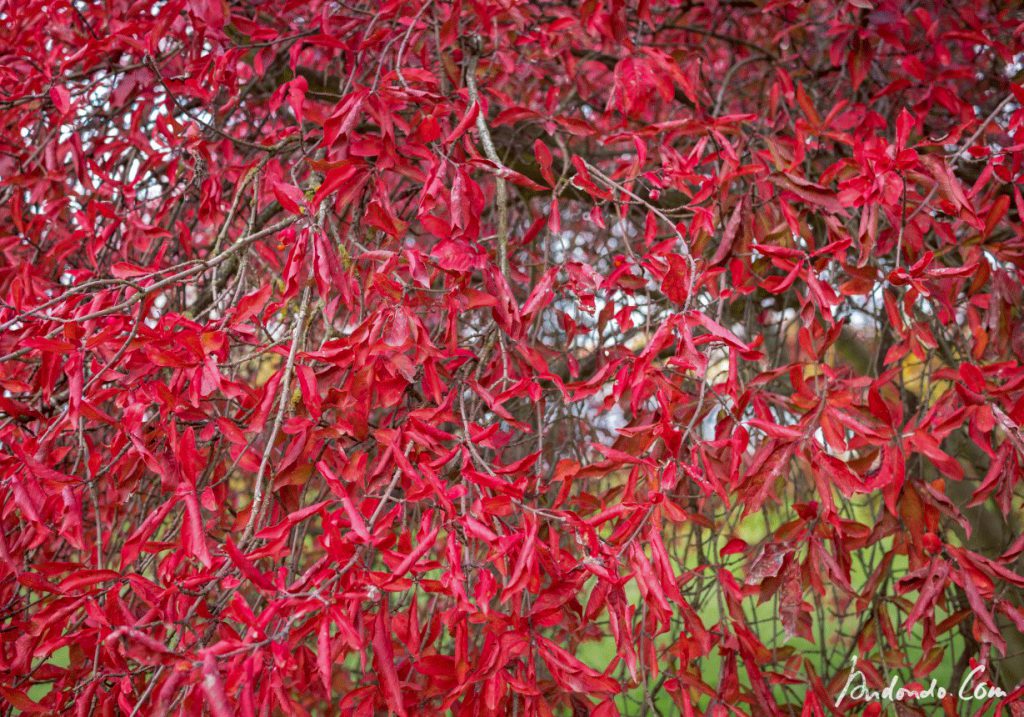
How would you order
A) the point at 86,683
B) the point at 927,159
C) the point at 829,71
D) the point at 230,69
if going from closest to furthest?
the point at 86,683 < the point at 927,159 < the point at 230,69 < the point at 829,71

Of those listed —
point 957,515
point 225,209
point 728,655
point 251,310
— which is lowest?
point 728,655

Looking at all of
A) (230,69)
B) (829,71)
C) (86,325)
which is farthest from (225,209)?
(829,71)

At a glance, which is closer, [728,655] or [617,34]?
[728,655]

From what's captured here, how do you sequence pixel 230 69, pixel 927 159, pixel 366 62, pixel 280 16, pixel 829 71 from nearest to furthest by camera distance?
1. pixel 927 159
2. pixel 230 69
3. pixel 366 62
4. pixel 280 16
5. pixel 829 71

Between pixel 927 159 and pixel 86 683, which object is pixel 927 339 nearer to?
pixel 927 159

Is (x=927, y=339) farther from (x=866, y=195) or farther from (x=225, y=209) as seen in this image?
(x=225, y=209)

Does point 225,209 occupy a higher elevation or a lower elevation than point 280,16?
lower

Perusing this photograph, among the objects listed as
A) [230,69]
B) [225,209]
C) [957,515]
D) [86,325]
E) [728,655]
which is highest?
[230,69]

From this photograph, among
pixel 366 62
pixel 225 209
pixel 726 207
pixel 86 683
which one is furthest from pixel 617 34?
pixel 86 683

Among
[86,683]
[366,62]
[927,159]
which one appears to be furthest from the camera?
[366,62]

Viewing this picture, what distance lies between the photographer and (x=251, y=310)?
129cm

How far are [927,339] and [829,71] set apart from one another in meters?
1.27

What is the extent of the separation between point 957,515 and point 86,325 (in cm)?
151

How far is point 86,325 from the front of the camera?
1.46 metres
